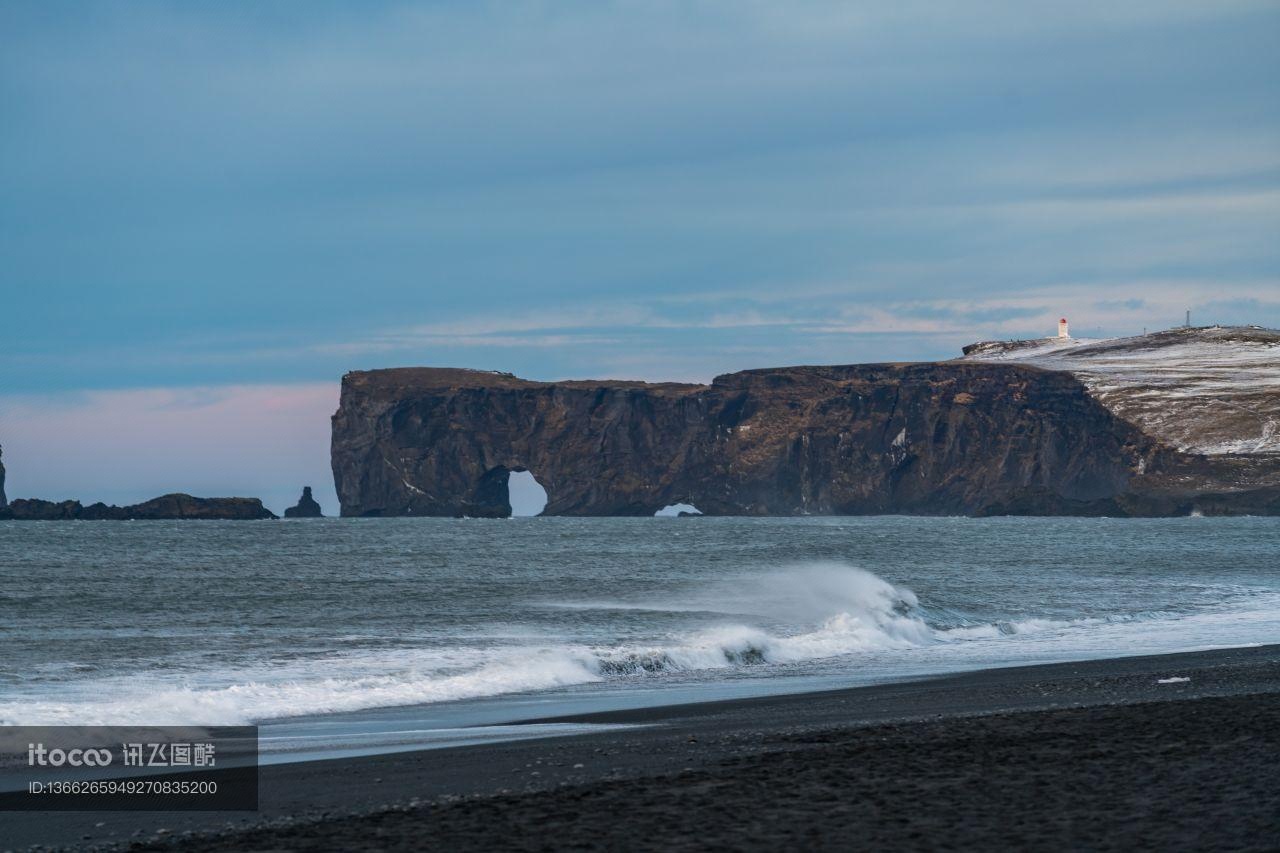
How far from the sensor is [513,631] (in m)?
32.0

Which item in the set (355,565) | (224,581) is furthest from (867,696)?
(355,565)

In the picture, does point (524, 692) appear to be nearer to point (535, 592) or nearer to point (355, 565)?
point (535, 592)

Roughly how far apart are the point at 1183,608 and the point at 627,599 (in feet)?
56.7

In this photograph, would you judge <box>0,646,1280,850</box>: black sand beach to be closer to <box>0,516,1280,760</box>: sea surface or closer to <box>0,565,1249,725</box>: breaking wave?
<box>0,516,1280,760</box>: sea surface

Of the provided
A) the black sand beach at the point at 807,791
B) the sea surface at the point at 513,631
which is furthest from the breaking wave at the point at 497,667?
the black sand beach at the point at 807,791

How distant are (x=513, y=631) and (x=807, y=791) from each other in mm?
22107

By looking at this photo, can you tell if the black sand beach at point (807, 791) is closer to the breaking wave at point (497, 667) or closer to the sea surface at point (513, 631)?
the sea surface at point (513, 631)

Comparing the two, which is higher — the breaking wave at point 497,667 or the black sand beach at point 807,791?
the black sand beach at point 807,791

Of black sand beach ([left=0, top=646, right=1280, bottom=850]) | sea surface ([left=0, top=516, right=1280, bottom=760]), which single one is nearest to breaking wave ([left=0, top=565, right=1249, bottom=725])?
sea surface ([left=0, top=516, right=1280, bottom=760])

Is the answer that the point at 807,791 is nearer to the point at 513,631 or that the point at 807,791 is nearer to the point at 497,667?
the point at 497,667

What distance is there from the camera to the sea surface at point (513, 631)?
1986cm

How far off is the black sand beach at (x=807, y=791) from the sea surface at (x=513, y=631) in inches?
132

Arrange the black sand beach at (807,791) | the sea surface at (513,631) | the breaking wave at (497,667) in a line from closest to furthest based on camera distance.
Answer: the black sand beach at (807,791) < the breaking wave at (497,667) < the sea surface at (513,631)

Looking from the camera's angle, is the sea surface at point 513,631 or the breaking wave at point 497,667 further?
the sea surface at point 513,631
